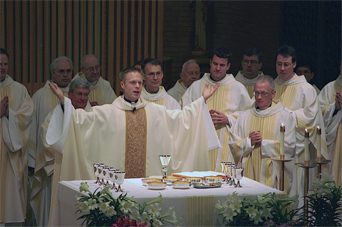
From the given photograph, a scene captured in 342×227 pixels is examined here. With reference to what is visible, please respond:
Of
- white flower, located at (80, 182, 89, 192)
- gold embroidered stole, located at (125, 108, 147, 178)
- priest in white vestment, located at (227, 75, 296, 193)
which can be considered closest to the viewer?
white flower, located at (80, 182, 89, 192)

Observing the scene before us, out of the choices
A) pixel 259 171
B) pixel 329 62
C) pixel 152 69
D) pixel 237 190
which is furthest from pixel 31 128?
pixel 329 62

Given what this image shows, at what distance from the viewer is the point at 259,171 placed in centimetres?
995

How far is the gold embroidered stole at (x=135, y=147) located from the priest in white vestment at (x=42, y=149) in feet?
3.29

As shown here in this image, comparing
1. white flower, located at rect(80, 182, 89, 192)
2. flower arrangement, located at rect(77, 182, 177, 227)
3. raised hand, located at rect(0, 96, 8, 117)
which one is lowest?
flower arrangement, located at rect(77, 182, 177, 227)

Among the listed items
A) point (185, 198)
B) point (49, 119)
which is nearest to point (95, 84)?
→ point (49, 119)

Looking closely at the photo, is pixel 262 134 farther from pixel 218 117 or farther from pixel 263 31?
pixel 263 31

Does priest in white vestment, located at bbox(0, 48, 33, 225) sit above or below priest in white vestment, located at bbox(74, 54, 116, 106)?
below

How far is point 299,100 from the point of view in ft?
35.0

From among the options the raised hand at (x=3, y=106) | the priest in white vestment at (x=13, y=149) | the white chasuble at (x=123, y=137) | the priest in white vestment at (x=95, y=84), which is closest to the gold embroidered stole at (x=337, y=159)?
the white chasuble at (x=123, y=137)

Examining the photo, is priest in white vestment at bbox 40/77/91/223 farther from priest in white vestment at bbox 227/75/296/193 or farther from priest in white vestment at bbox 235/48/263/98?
priest in white vestment at bbox 235/48/263/98

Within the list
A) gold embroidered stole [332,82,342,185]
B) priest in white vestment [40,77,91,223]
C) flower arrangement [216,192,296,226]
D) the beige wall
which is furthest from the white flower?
the beige wall

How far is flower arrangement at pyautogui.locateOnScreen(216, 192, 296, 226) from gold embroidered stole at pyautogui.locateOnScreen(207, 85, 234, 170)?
226 cm

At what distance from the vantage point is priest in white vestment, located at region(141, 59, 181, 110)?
10258mm

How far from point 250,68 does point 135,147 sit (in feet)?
7.06
